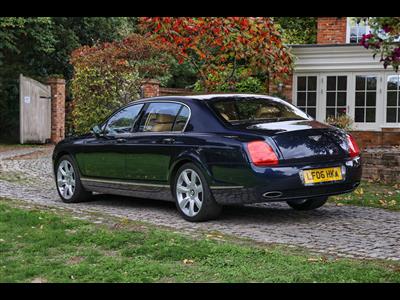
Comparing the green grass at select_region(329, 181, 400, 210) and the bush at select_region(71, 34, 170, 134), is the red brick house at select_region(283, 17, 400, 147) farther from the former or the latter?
the green grass at select_region(329, 181, 400, 210)

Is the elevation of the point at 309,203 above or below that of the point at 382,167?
below

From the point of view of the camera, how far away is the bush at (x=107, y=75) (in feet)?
57.2

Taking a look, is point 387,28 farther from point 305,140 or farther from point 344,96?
point 344,96

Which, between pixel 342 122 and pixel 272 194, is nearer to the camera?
pixel 272 194

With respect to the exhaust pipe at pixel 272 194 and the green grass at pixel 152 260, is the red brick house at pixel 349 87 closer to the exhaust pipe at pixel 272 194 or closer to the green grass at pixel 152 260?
the exhaust pipe at pixel 272 194

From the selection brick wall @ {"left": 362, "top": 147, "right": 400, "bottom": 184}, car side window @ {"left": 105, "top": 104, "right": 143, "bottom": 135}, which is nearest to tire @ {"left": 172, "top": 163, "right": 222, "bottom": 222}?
car side window @ {"left": 105, "top": 104, "right": 143, "bottom": 135}

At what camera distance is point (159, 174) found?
27.3 ft

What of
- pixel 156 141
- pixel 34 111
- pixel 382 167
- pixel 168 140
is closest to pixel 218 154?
pixel 168 140

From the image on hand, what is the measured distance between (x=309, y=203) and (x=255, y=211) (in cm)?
70

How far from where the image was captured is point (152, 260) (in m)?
5.71

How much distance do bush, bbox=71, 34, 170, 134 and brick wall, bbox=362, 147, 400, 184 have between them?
7254 mm

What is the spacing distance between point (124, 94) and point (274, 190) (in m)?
11.3

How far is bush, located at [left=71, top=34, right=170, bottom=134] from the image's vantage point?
17.4 metres

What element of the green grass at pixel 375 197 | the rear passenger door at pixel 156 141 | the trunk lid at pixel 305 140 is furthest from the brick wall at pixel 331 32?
the trunk lid at pixel 305 140
